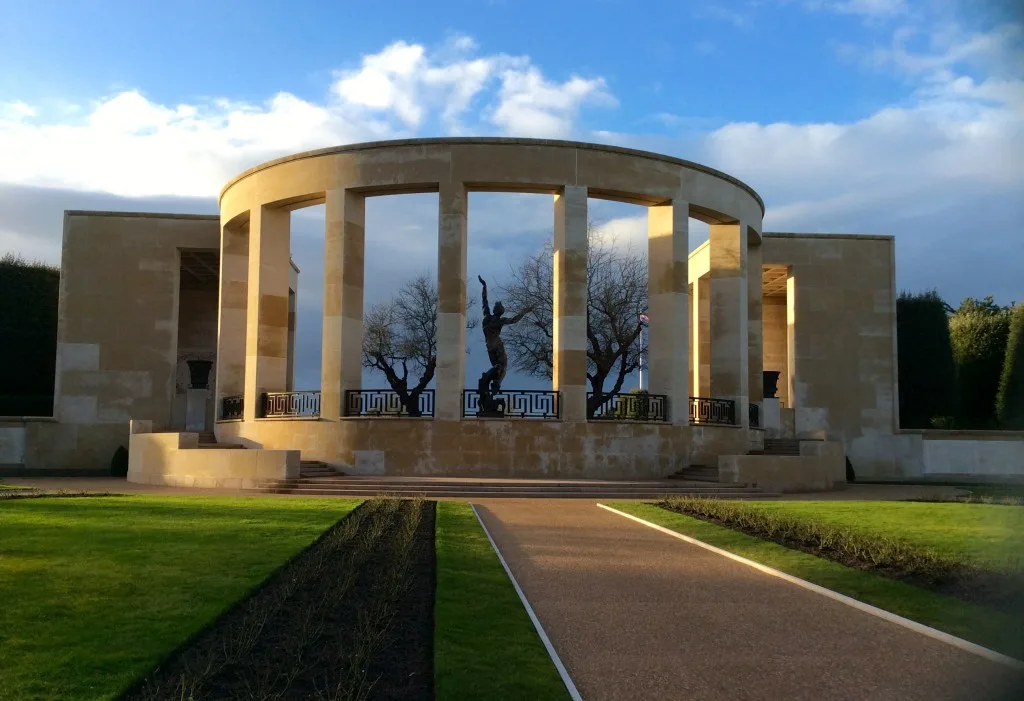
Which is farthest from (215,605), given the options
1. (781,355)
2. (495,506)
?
(781,355)

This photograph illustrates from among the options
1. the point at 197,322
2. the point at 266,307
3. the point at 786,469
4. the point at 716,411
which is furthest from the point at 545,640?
the point at 197,322

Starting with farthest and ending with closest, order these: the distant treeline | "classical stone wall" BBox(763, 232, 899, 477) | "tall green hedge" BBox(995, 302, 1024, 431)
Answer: the distant treeline < "classical stone wall" BBox(763, 232, 899, 477) < "tall green hedge" BBox(995, 302, 1024, 431)

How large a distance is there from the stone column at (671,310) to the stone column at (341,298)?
9.58 meters

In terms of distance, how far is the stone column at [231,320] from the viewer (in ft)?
105

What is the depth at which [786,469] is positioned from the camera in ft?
85.7

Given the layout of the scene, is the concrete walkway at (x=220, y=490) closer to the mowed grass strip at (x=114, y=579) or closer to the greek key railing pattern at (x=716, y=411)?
the greek key railing pattern at (x=716, y=411)

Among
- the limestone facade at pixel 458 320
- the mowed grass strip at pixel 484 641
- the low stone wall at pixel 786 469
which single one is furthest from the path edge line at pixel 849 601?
the limestone facade at pixel 458 320

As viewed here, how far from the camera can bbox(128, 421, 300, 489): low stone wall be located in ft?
81.2

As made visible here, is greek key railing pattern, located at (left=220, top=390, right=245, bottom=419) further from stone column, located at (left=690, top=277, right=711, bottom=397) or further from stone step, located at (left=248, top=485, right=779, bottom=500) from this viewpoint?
stone column, located at (left=690, top=277, right=711, bottom=397)

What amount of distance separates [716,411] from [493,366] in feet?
26.0

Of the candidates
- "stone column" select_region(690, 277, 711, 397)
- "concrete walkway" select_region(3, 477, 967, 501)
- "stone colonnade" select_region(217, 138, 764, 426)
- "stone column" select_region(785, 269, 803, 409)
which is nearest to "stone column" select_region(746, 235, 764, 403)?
"stone column" select_region(785, 269, 803, 409)

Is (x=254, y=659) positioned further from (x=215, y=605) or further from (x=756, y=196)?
(x=756, y=196)

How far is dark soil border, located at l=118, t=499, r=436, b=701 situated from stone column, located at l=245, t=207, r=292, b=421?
64.0 ft

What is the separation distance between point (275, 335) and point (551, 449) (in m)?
10.4
